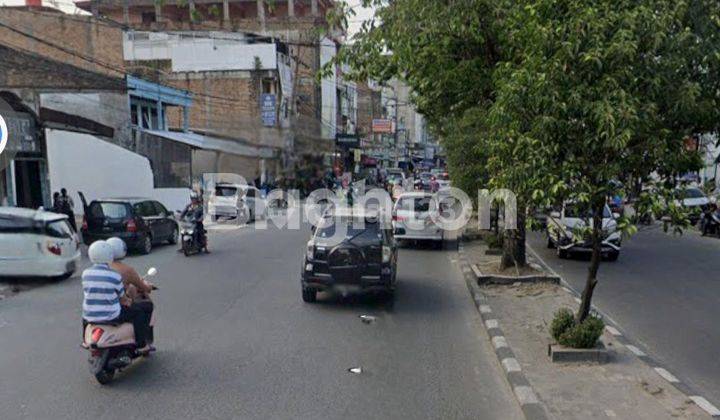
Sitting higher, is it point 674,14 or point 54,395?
point 674,14

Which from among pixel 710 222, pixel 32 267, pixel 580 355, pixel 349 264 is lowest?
pixel 580 355

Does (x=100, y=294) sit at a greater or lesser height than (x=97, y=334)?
greater

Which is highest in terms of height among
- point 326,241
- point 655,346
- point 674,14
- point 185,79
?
point 185,79

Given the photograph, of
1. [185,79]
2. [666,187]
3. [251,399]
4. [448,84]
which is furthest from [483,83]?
[185,79]

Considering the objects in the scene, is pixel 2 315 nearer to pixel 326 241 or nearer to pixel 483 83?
pixel 326 241

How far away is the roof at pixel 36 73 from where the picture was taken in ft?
59.3

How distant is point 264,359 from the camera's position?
6.52 m

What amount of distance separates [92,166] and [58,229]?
1351 centimetres

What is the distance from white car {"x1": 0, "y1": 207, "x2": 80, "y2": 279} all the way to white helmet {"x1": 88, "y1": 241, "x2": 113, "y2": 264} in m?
5.55

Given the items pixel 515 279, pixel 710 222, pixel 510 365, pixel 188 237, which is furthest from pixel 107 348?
pixel 710 222

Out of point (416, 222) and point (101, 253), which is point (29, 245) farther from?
point (416, 222)

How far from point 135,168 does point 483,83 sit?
1695 centimetres

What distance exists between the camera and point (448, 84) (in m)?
11.2

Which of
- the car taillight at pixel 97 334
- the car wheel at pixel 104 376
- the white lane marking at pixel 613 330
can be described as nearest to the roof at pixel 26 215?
the car taillight at pixel 97 334
